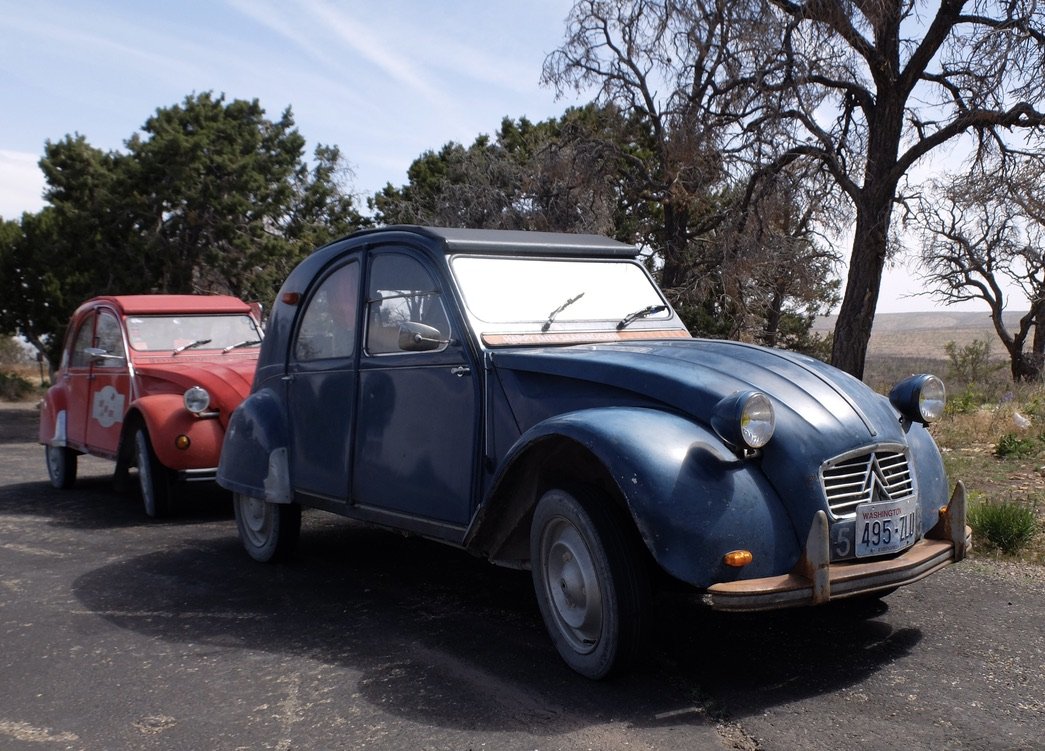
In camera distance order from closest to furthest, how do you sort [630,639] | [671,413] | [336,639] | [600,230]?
[630,639] < [671,413] < [336,639] < [600,230]

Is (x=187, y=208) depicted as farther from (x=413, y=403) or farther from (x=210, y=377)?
(x=413, y=403)

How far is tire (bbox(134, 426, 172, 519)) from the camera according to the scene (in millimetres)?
8000

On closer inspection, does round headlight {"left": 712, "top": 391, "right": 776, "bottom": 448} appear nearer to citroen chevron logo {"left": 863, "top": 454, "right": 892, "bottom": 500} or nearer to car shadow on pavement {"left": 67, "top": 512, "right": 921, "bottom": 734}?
citroen chevron logo {"left": 863, "top": 454, "right": 892, "bottom": 500}

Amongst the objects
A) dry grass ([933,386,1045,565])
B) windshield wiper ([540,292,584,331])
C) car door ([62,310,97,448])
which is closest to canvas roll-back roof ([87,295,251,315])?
car door ([62,310,97,448])

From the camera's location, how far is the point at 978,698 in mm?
3680

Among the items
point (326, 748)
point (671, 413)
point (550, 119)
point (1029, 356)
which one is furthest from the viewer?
point (550, 119)

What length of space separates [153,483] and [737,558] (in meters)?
5.79

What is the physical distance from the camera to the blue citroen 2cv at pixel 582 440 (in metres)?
3.63

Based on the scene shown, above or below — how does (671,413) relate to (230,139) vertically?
below

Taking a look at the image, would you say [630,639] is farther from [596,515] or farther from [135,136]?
[135,136]

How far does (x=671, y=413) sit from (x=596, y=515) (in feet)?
1.69

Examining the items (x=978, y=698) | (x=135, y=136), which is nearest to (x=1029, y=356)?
(x=135, y=136)

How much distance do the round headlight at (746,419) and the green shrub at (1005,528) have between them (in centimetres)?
304

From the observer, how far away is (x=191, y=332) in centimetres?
937
